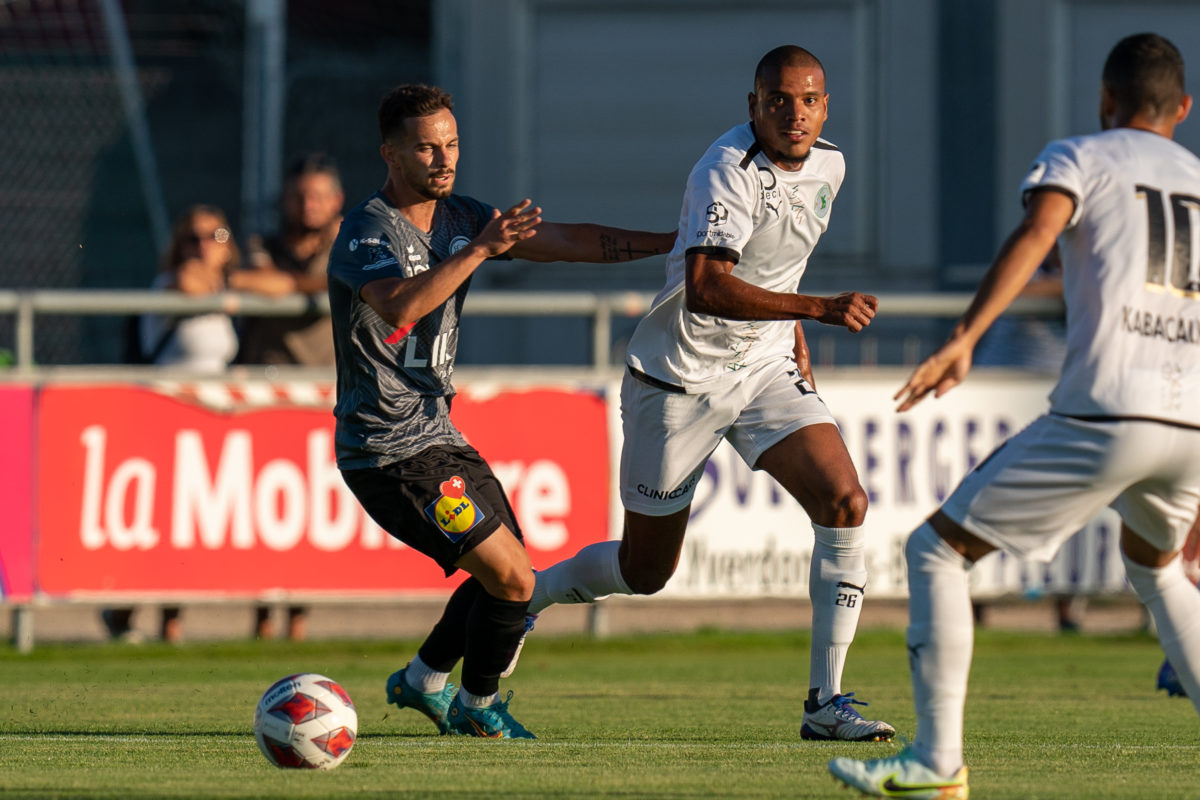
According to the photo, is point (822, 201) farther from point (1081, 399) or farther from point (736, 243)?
point (1081, 399)

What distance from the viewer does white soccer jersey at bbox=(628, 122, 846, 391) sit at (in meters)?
6.45

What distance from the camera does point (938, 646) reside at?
4.68 m

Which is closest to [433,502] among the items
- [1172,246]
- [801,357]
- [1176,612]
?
[801,357]

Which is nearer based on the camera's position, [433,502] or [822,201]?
[433,502]

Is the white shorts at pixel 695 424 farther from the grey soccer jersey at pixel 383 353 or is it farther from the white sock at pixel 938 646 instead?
the white sock at pixel 938 646

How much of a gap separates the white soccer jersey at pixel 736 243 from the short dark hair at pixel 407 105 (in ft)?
3.00

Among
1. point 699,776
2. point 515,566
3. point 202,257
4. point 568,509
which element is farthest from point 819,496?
point 202,257

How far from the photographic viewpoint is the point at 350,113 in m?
16.3

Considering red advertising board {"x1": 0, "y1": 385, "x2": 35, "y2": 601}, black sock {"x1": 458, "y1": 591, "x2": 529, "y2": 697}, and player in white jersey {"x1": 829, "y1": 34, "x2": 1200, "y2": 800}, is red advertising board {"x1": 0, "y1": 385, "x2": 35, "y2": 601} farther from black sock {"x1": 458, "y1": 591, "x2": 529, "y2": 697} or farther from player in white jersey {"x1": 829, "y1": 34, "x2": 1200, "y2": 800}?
player in white jersey {"x1": 829, "y1": 34, "x2": 1200, "y2": 800}

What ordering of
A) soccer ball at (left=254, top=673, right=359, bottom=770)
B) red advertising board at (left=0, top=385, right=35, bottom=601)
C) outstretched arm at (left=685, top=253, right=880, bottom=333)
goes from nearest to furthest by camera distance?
1. soccer ball at (left=254, top=673, right=359, bottom=770)
2. outstretched arm at (left=685, top=253, right=880, bottom=333)
3. red advertising board at (left=0, top=385, right=35, bottom=601)

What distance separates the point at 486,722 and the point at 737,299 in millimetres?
1710

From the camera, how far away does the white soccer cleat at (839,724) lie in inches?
249

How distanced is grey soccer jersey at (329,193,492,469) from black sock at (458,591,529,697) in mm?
608

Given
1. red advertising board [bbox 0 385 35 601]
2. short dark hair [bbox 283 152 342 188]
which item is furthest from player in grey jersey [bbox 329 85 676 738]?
red advertising board [bbox 0 385 35 601]
